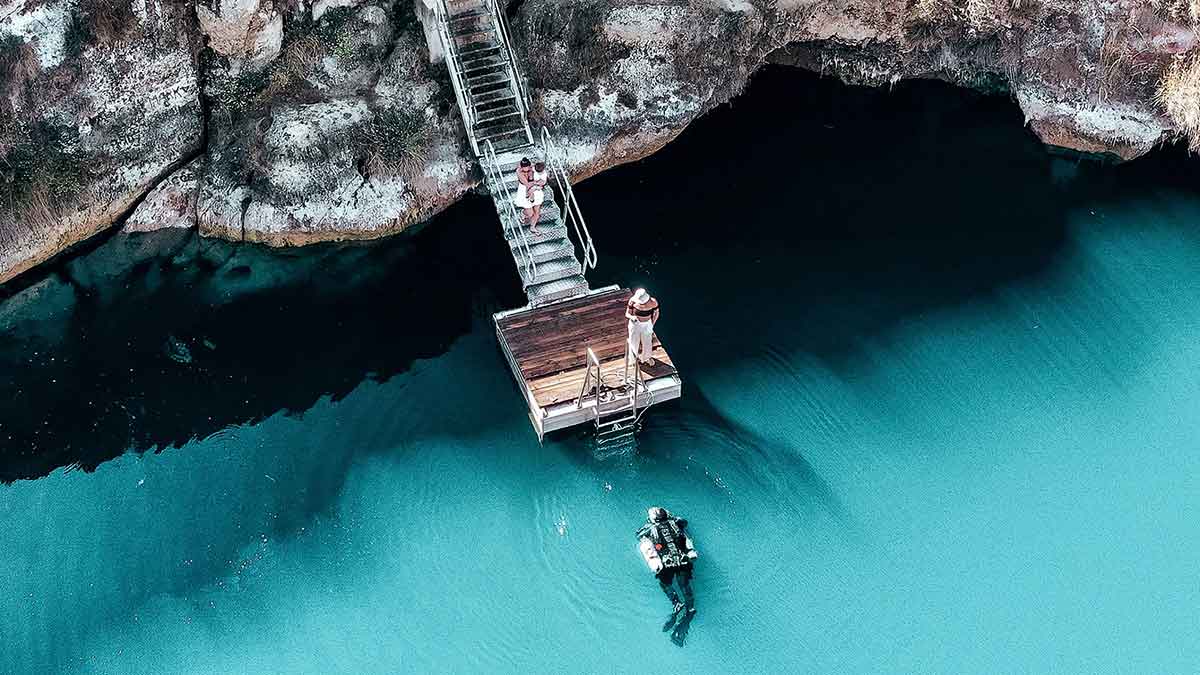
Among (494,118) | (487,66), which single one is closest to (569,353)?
(494,118)

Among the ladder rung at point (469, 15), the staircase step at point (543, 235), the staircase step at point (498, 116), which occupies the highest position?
the ladder rung at point (469, 15)

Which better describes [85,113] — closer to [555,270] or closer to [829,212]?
[555,270]

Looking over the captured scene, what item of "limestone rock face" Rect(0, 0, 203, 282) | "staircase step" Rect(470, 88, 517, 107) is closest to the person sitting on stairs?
"staircase step" Rect(470, 88, 517, 107)

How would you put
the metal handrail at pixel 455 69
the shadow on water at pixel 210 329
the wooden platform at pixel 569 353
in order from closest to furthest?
the wooden platform at pixel 569 353, the shadow on water at pixel 210 329, the metal handrail at pixel 455 69

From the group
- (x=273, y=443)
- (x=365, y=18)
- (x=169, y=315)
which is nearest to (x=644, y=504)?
(x=273, y=443)

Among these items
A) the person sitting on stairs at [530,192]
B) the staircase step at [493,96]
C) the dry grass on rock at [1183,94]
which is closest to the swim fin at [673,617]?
the person sitting on stairs at [530,192]

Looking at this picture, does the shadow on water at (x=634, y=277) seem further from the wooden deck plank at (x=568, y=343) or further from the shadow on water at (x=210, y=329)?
the wooden deck plank at (x=568, y=343)

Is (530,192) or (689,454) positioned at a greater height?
(530,192)
